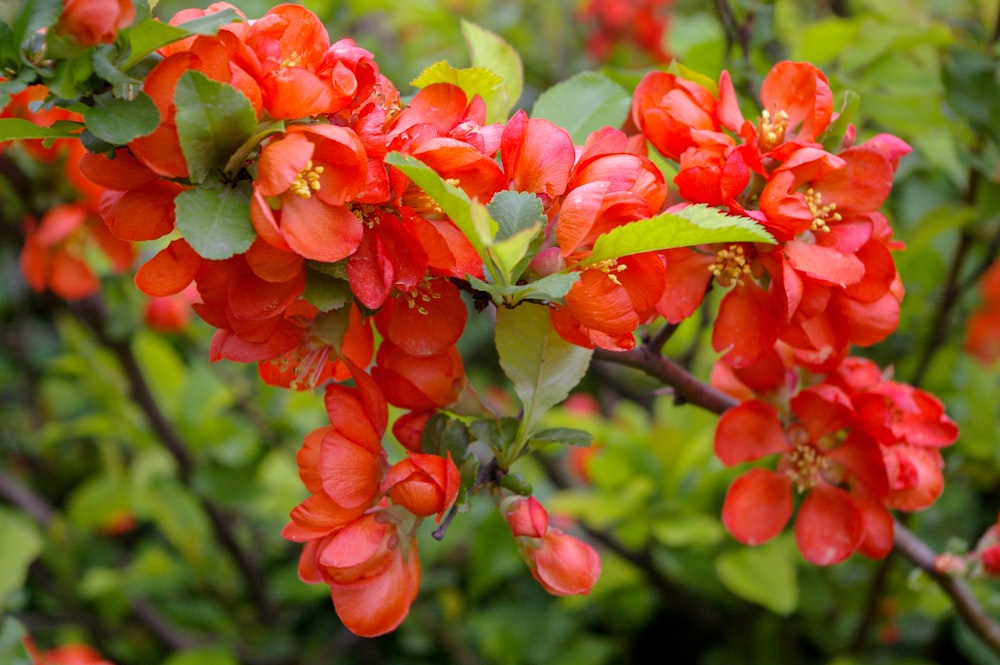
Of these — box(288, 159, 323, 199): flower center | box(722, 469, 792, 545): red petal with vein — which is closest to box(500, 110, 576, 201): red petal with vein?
box(288, 159, 323, 199): flower center

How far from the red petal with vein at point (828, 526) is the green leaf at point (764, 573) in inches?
14.0

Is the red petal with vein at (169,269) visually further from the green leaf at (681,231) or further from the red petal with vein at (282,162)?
the green leaf at (681,231)

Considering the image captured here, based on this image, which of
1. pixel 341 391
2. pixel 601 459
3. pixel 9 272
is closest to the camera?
pixel 341 391

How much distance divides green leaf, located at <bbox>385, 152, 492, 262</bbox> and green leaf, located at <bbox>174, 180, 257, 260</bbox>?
10cm

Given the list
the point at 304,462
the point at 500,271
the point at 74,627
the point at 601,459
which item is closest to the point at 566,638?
the point at 601,459

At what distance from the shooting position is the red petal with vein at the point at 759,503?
0.83 m

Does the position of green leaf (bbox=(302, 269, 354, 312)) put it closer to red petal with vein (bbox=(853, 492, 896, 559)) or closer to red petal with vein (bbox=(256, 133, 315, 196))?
red petal with vein (bbox=(256, 133, 315, 196))

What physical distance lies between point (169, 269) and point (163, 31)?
16cm

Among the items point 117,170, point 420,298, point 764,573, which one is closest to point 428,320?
point 420,298

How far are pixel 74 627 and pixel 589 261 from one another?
140 centimetres

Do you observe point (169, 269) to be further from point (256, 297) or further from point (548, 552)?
point (548, 552)

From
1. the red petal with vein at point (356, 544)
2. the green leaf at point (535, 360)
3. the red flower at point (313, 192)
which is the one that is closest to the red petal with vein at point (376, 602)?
the red petal with vein at point (356, 544)

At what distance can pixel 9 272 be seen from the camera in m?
2.10

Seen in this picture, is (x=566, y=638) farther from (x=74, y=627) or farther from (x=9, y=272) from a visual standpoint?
(x=9, y=272)
